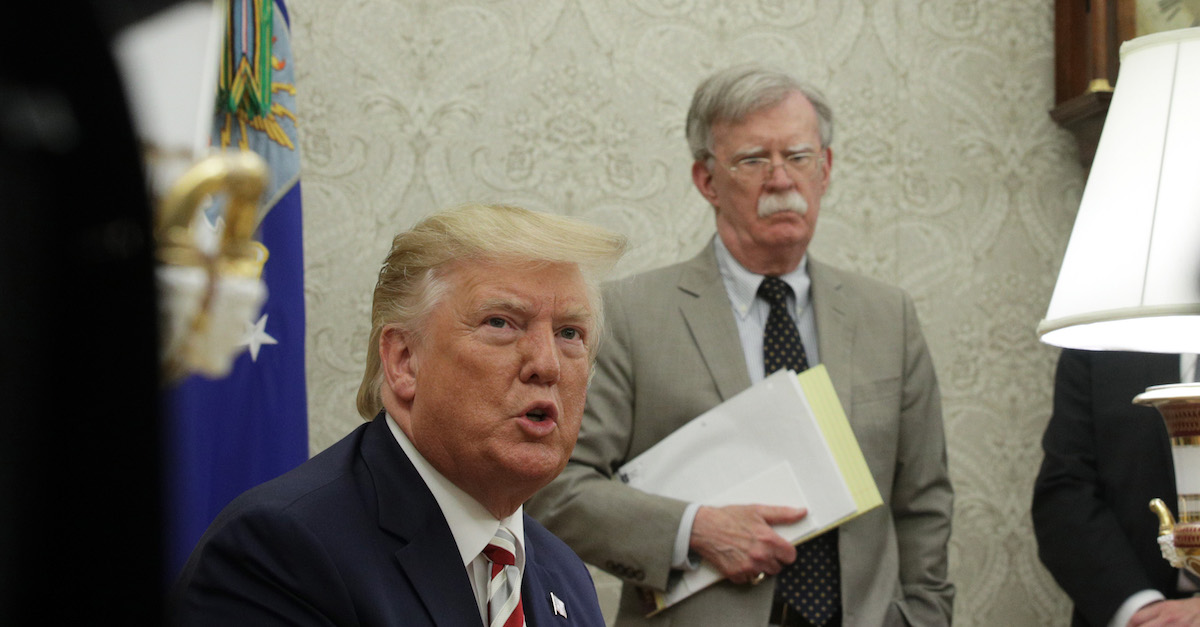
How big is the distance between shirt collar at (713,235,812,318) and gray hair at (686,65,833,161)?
289mm

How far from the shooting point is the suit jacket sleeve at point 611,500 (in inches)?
93.7

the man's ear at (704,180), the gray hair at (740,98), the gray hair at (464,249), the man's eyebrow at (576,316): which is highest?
the gray hair at (740,98)

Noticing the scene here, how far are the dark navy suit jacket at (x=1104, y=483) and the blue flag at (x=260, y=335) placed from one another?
73.9 inches

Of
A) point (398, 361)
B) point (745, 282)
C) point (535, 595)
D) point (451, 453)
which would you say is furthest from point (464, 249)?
point (745, 282)

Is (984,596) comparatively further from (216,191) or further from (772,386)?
(216,191)

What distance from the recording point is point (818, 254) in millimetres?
3812

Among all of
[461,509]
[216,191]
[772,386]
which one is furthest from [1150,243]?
[216,191]

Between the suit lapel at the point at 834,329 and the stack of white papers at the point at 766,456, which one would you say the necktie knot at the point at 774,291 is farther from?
the stack of white papers at the point at 766,456

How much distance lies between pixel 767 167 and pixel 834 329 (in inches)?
16.5

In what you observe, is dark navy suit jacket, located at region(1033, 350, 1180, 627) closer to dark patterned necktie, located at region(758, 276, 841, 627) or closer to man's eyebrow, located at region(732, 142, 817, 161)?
dark patterned necktie, located at region(758, 276, 841, 627)

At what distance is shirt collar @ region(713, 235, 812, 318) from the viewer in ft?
8.88

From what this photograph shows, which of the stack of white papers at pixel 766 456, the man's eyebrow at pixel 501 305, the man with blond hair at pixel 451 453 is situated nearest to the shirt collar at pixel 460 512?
the man with blond hair at pixel 451 453

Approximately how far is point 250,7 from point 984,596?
2.89 m

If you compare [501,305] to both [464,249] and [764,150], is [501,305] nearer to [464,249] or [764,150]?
[464,249]
